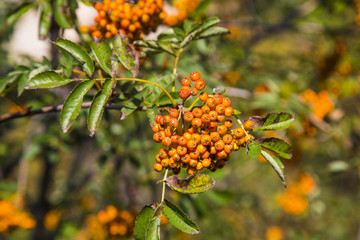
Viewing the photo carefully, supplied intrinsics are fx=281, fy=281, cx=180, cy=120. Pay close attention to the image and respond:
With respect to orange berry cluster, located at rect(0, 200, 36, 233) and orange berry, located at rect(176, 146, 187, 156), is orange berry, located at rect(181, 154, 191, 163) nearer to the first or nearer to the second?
orange berry, located at rect(176, 146, 187, 156)

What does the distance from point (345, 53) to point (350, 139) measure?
45.2 inches

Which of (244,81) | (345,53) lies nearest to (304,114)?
(244,81)

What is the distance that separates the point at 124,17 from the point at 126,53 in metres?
0.28

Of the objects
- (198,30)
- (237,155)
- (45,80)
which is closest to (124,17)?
(198,30)

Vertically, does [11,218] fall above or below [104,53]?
below

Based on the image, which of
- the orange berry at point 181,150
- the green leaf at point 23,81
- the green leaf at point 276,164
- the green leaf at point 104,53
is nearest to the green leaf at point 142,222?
the orange berry at point 181,150

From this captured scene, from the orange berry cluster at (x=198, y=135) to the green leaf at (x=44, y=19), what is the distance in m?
0.99

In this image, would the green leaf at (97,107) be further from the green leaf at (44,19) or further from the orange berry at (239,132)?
the green leaf at (44,19)

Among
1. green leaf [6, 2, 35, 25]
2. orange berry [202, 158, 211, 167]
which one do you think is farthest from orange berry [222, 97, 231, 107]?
green leaf [6, 2, 35, 25]

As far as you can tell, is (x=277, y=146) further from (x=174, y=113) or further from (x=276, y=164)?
(x=174, y=113)

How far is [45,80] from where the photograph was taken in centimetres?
110

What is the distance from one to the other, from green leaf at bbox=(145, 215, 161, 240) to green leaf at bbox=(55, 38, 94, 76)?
61cm

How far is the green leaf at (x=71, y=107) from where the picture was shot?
3.35ft

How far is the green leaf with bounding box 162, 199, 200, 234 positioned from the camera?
968 mm
